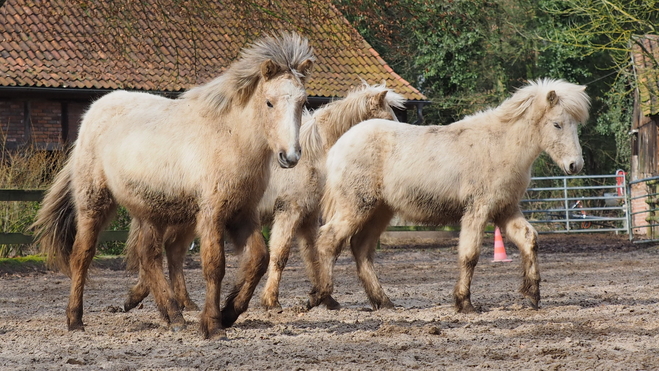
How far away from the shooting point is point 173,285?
8141 mm

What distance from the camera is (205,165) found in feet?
21.5

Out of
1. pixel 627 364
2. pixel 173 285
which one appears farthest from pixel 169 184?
pixel 627 364

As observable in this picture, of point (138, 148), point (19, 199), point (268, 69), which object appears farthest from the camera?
point (19, 199)

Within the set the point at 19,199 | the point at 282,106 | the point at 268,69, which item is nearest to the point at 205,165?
the point at 282,106

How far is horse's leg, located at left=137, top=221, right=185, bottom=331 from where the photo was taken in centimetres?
726

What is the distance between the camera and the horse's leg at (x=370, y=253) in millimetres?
8719

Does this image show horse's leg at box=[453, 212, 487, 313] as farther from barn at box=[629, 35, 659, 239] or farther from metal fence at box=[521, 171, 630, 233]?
metal fence at box=[521, 171, 630, 233]

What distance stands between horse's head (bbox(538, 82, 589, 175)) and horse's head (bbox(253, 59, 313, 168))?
3.08 metres

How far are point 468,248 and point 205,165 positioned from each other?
298 cm

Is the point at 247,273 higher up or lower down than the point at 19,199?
lower down

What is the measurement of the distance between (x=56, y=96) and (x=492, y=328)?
16051 mm

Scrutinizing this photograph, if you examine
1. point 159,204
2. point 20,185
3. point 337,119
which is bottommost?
point 159,204

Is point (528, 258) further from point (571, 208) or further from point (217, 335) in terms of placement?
point (571, 208)

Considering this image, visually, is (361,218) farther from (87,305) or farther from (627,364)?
(627,364)
